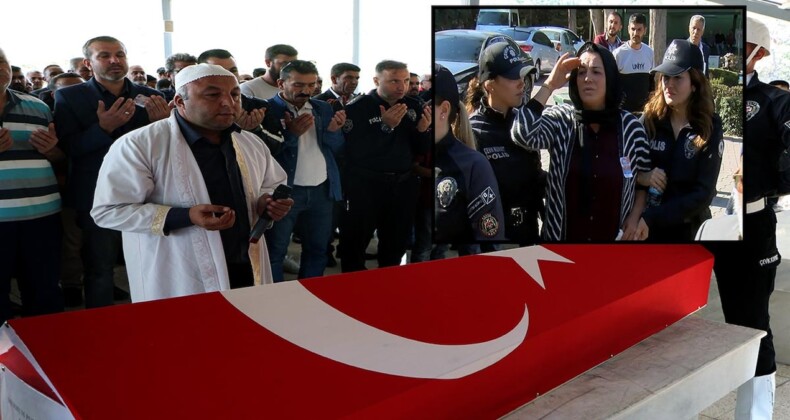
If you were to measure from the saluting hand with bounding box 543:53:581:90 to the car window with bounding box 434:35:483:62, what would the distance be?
18 centimetres

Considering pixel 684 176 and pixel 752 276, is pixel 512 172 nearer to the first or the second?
pixel 684 176

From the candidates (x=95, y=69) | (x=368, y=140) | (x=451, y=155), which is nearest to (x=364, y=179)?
(x=368, y=140)

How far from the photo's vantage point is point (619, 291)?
156 centimetres

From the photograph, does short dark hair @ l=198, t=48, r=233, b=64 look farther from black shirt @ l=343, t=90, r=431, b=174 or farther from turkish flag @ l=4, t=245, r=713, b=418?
turkish flag @ l=4, t=245, r=713, b=418

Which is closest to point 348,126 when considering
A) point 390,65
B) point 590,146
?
point 390,65

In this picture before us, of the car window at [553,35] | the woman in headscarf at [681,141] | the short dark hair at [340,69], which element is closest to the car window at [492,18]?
the car window at [553,35]

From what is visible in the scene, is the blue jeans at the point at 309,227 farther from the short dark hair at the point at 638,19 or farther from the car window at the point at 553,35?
the short dark hair at the point at 638,19

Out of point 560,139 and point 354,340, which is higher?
point 560,139

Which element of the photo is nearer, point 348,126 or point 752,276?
point 752,276

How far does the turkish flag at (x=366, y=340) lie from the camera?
984 millimetres

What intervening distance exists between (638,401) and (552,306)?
0.84ft

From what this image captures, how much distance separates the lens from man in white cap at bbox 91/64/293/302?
217 centimetres

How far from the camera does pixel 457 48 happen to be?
5.68 feet

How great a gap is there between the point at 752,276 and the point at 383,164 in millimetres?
2005
